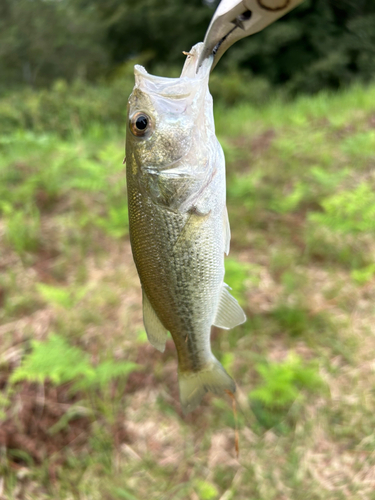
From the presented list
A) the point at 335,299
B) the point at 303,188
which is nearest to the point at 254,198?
the point at 303,188

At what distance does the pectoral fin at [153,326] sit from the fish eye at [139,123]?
49 cm

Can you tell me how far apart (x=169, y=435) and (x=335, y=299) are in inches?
63.9

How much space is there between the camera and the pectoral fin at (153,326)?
114 cm

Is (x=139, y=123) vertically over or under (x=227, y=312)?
over

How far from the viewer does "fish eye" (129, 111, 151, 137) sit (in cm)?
104

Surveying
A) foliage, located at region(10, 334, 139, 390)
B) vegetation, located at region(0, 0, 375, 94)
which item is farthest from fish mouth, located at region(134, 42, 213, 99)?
vegetation, located at region(0, 0, 375, 94)

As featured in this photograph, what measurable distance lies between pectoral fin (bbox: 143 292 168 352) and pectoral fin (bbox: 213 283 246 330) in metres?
0.20

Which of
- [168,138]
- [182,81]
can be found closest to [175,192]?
[168,138]

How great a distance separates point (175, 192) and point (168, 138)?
162 millimetres

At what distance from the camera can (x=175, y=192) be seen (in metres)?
1.06

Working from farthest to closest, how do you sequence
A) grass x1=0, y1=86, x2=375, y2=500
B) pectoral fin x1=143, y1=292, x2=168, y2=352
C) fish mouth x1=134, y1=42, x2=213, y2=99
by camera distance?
grass x1=0, y1=86, x2=375, y2=500, pectoral fin x1=143, y1=292, x2=168, y2=352, fish mouth x1=134, y1=42, x2=213, y2=99

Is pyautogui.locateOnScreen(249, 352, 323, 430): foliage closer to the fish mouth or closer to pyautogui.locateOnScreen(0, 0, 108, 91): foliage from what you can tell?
the fish mouth

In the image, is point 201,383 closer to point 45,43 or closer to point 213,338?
point 213,338

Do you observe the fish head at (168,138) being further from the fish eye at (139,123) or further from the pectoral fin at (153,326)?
the pectoral fin at (153,326)
